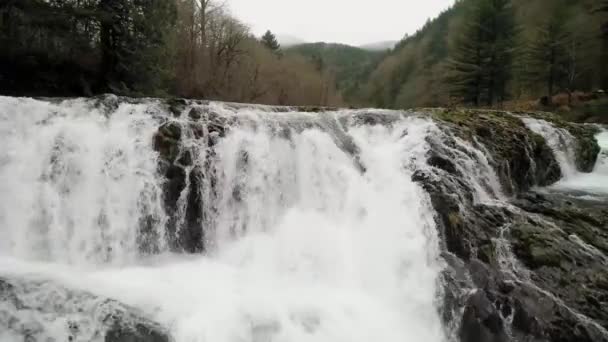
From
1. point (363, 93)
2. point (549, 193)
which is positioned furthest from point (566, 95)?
point (363, 93)

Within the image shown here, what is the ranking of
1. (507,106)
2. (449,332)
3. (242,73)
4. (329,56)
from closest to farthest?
(449,332) → (242,73) → (507,106) → (329,56)

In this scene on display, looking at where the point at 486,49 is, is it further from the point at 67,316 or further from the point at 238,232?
the point at 67,316

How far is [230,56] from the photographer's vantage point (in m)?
19.2

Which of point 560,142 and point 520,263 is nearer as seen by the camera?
point 520,263

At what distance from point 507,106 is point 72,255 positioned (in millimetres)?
28327

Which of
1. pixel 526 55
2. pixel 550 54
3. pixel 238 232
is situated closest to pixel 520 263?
pixel 238 232

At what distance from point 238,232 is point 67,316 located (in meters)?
2.68

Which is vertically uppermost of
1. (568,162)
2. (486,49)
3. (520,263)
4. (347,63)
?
(347,63)

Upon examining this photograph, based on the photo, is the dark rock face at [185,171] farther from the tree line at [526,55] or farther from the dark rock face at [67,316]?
the tree line at [526,55]

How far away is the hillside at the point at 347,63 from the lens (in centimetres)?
5678

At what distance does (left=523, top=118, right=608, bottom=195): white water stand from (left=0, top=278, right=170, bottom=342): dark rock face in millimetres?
9551

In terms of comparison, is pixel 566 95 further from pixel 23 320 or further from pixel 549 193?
pixel 23 320

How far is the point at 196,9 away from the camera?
1953cm

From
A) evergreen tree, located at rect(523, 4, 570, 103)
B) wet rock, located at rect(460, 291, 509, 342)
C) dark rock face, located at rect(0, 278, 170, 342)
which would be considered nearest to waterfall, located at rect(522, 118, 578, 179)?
wet rock, located at rect(460, 291, 509, 342)
